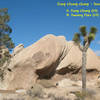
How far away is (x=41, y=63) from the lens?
18.0 meters

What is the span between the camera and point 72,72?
2070 cm

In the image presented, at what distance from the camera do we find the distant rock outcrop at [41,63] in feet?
58.7

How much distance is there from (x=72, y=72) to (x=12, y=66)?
24.2 ft

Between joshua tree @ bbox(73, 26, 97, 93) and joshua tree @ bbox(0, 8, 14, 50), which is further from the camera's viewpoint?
joshua tree @ bbox(0, 8, 14, 50)

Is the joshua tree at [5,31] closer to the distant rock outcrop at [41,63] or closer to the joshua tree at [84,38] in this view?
the distant rock outcrop at [41,63]

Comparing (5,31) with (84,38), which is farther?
(5,31)

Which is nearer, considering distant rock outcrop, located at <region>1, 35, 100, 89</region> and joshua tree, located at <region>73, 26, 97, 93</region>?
joshua tree, located at <region>73, 26, 97, 93</region>

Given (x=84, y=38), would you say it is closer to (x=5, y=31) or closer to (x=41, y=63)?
(x=41, y=63)

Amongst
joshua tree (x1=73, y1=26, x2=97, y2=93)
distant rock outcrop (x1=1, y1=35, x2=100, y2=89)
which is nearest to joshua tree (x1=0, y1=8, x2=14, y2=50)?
distant rock outcrop (x1=1, y1=35, x2=100, y2=89)

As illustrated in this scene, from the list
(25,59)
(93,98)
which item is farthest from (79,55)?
(93,98)

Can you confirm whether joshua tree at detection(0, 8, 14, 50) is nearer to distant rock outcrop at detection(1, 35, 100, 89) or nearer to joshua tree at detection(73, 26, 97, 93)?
distant rock outcrop at detection(1, 35, 100, 89)

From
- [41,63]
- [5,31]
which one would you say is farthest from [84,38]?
[5,31]

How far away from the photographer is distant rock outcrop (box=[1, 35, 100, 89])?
58.7 ft

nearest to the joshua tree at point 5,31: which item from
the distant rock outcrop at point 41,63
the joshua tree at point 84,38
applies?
the distant rock outcrop at point 41,63
